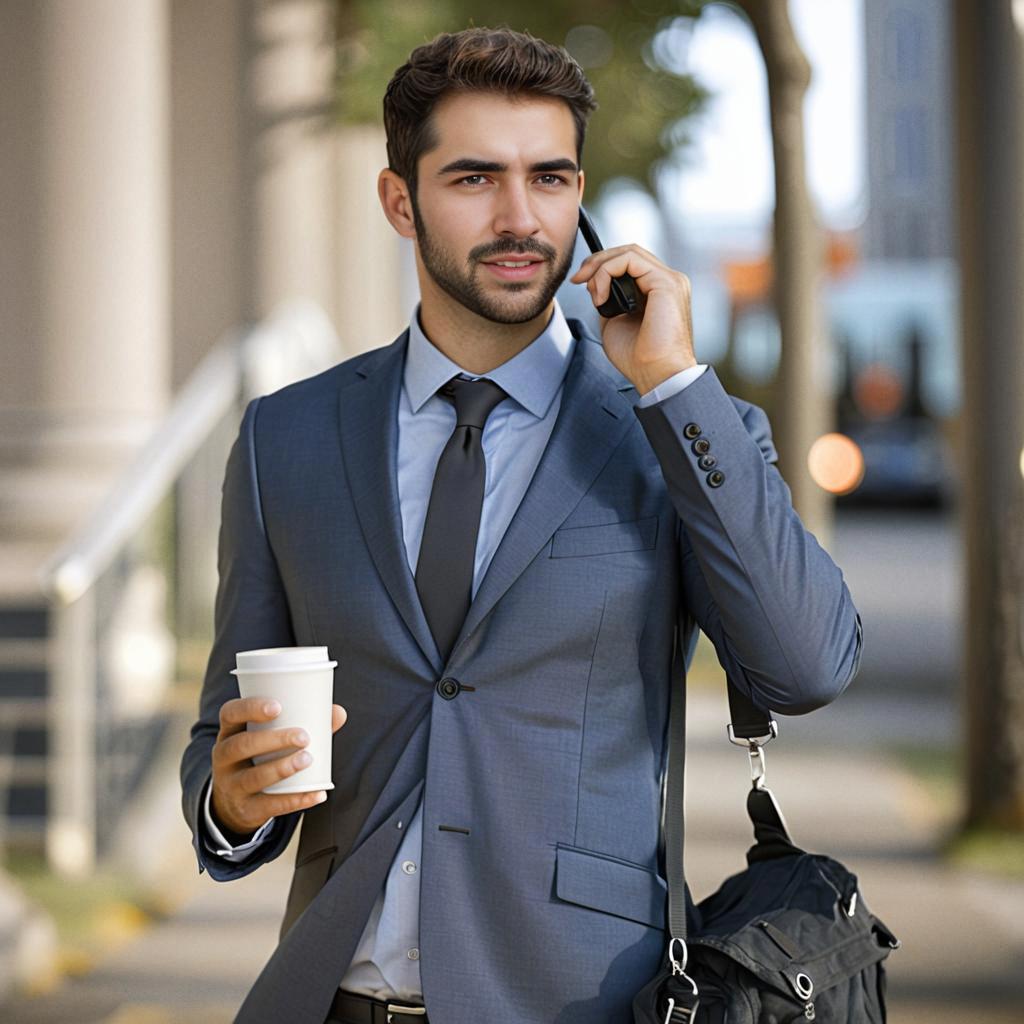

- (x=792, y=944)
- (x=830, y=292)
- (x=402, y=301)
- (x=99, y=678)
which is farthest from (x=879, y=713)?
(x=830, y=292)

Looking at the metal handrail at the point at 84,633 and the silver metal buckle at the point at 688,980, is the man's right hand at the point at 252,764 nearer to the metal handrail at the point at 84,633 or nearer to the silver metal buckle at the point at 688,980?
the silver metal buckle at the point at 688,980

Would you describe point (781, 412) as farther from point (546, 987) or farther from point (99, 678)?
point (546, 987)

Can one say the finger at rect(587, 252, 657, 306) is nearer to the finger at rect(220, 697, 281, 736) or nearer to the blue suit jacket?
the blue suit jacket

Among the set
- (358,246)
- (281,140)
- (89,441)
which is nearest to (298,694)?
(89,441)

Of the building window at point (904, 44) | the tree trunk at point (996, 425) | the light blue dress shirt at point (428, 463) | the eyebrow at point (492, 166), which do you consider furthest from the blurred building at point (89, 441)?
the building window at point (904, 44)

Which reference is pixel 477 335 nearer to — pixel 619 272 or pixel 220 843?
pixel 619 272

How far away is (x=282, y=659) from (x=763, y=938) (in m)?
0.71

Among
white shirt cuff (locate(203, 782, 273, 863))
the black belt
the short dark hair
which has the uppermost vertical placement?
the short dark hair

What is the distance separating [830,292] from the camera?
110 ft

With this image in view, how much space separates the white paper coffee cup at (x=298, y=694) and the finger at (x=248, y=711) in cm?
1

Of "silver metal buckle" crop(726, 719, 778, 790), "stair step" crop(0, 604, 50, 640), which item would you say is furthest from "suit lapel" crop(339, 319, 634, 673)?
"stair step" crop(0, 604, 50, 640)

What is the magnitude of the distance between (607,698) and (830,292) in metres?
32.3

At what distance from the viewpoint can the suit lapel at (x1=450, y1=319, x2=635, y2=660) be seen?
2164mm

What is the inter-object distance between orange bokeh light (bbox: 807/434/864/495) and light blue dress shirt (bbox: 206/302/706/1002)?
28.9 m
